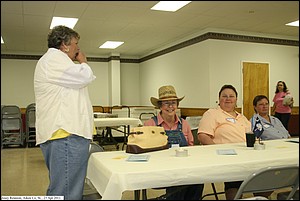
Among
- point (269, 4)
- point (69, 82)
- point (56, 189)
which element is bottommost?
point (56, 189)

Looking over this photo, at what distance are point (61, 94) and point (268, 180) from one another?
0.96 m

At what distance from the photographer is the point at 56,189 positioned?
4.77ft

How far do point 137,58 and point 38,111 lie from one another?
8328 mm

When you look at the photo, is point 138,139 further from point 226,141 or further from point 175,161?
point 226,141

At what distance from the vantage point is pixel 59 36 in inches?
60.6

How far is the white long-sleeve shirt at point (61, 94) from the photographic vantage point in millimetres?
1469

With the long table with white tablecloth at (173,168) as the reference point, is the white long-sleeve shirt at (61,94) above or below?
above

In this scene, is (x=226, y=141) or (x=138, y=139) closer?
(x=138, y=139)

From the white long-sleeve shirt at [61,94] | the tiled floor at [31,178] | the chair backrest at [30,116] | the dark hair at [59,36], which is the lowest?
the tiled floor at [31,178]

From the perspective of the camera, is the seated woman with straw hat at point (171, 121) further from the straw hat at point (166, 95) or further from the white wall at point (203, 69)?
the white wall at point (203, 69)

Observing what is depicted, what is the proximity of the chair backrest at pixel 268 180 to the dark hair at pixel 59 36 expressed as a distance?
1.01 m

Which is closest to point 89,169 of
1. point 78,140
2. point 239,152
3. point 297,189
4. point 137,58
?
point 78,140

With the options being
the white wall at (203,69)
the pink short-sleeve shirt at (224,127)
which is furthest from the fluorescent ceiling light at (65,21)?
the white wall at (203,69)

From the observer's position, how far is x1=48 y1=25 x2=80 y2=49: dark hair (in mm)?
1530
